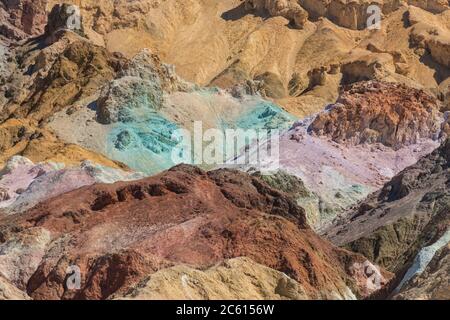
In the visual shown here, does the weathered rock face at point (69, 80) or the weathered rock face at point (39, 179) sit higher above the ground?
the weathered rock face at point (39, 179)

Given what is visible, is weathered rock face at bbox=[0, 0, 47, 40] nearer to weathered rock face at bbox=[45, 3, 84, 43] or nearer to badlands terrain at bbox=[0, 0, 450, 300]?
badlands terrain at bbox=[0, 0, 450, 300]

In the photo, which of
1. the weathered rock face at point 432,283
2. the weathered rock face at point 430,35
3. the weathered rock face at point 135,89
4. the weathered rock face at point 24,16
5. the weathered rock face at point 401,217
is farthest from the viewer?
the weathered rock face at point 24,16

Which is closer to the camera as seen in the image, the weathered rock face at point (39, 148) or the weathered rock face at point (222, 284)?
the weathered rock face at point (222, 284)

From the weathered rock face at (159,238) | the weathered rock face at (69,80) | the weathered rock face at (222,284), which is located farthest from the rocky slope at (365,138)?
the weathered rock face at (222,284)

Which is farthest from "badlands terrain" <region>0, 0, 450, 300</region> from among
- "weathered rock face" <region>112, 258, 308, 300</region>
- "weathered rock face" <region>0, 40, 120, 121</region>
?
"weathered rock face" <region>0, 40, 120, 121</region>

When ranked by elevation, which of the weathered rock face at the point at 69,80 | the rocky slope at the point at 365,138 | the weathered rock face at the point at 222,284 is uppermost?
the weathered rock face at the point at 222,284

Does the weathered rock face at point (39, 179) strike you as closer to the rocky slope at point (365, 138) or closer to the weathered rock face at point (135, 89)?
the rocky slope at point (365, 138)

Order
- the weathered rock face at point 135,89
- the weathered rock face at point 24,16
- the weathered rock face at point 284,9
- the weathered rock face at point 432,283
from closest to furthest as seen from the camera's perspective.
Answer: the weathered rock face at point 432,283, the weathered rock face at point 135,89, the weathered rock face at point 24,16, the weathered rock face at point 284,9
